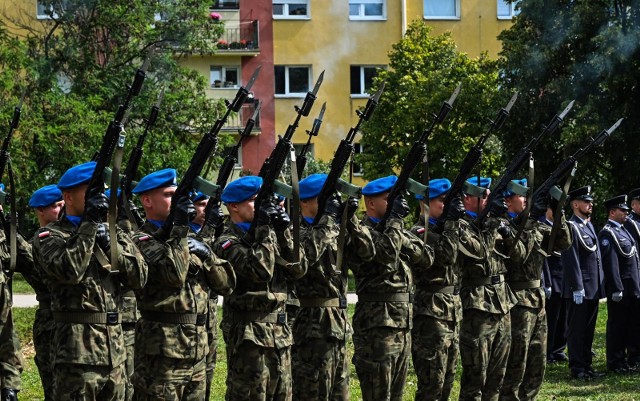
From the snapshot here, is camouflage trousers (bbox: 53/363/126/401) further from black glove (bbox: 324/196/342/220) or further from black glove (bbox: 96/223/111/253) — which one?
black glove (bbox: 324/196/342/220)

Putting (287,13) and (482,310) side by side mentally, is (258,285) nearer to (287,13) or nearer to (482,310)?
(482,310)

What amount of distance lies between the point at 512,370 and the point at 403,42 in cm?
2064

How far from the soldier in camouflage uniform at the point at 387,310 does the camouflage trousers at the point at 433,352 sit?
368mm

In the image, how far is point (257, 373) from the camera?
26.4 ft

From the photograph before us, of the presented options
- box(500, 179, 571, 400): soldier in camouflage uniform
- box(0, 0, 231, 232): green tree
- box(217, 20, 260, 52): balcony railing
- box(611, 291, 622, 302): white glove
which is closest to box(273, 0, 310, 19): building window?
box(217, 20, 260, 52): balcony railing

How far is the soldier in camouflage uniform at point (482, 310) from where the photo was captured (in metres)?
10.0

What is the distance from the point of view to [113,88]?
88.4ft

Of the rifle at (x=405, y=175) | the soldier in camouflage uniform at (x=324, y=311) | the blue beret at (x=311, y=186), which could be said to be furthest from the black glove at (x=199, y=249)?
the rifle at (x=405, y=175)

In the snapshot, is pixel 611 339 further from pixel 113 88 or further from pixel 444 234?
pixel 113 88

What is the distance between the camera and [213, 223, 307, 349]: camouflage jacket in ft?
26.3

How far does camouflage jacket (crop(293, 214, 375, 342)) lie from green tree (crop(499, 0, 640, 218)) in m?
13.1

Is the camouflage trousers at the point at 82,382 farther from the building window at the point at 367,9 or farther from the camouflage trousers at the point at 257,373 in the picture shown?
the building window at the point at 367,9

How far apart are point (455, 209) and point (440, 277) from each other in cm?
57

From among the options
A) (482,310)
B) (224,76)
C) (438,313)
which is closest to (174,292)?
(438,313)
